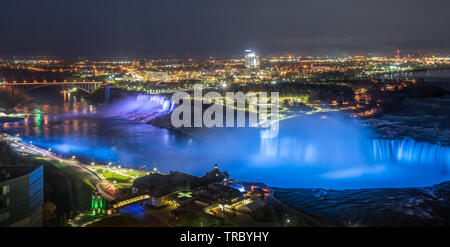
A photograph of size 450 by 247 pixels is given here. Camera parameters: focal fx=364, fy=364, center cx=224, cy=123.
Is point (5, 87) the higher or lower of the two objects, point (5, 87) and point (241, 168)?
the higher

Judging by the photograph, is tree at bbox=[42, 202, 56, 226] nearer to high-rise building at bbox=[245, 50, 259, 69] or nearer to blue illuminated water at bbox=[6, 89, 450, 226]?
blue illuminated water at bbox=[6, 89, 450, 226]

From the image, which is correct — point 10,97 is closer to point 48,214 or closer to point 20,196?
point 48,214

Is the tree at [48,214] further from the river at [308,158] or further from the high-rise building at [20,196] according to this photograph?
the river at [308,158]

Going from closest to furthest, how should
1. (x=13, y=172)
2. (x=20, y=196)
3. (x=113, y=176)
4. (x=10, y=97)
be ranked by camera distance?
(x=20, y=196)
(x=13, y=172)
(x=113, y=176)
(x=10, y=97)

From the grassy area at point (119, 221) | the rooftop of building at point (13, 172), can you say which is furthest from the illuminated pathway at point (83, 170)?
the rooftop of building at point (13, 172)

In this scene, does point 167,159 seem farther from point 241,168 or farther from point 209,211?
point 209,211

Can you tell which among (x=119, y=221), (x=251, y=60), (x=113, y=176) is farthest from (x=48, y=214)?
(x=251, y=60)
